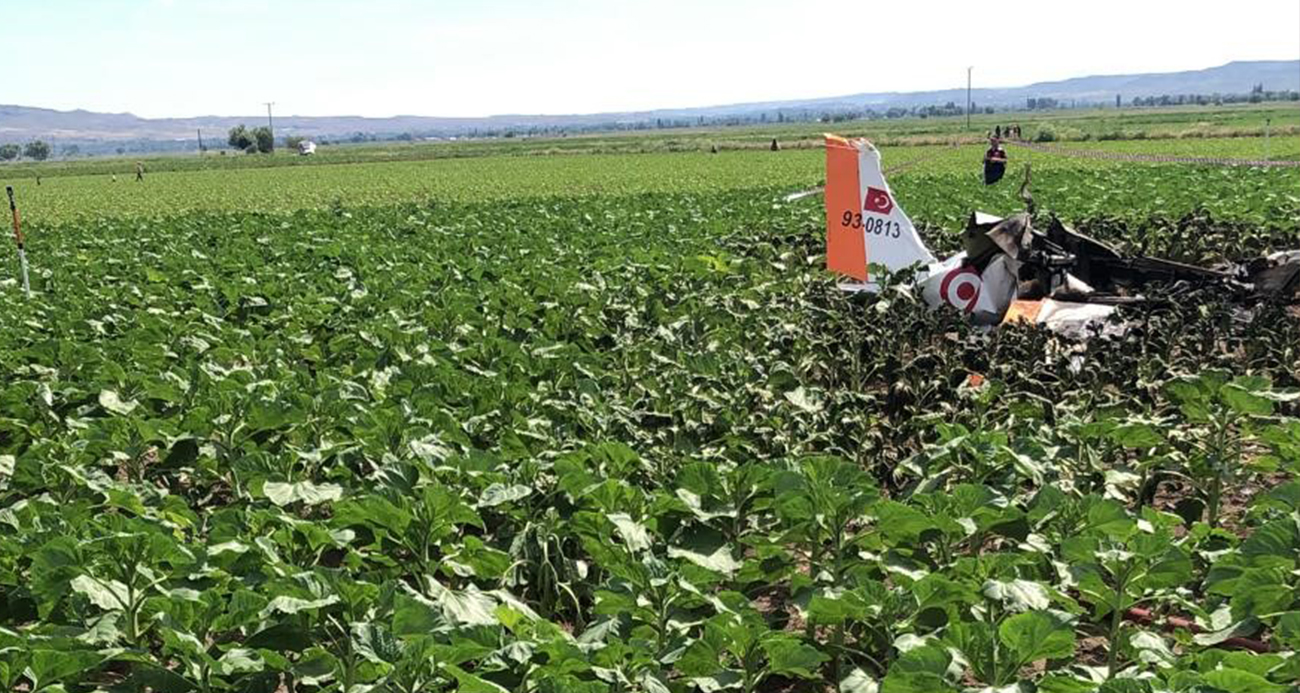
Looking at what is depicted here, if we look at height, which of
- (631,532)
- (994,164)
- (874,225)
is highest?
(994,164)

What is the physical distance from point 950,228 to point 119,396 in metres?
14.9

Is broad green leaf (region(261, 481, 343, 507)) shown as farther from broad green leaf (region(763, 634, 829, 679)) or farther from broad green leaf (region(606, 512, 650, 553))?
broad green leaf (region(763, 634, 829, 679))

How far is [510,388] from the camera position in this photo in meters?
7.56

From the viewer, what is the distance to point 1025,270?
12281 mm

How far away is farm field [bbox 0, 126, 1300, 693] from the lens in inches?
150

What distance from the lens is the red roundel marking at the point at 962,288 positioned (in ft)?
39.2

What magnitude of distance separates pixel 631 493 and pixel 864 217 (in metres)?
9.00

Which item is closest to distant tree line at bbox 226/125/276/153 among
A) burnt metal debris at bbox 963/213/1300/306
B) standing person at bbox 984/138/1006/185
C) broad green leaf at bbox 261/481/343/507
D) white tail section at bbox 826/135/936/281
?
standing person at bbox 984/138/1006/185

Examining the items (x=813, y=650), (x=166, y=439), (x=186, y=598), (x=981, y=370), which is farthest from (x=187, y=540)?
(x=981, y=370)

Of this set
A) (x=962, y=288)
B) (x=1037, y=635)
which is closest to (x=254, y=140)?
(x=962, y=288)

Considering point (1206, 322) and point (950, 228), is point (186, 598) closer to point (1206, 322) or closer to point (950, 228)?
point (1206, 322)

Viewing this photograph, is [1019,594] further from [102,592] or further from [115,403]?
[115,403]

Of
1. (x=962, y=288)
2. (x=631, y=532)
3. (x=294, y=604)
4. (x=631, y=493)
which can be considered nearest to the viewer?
(x=294, y=604)

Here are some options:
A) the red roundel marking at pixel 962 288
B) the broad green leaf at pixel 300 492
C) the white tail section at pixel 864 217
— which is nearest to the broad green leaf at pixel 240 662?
the broad green leaf at pixel 300 492
